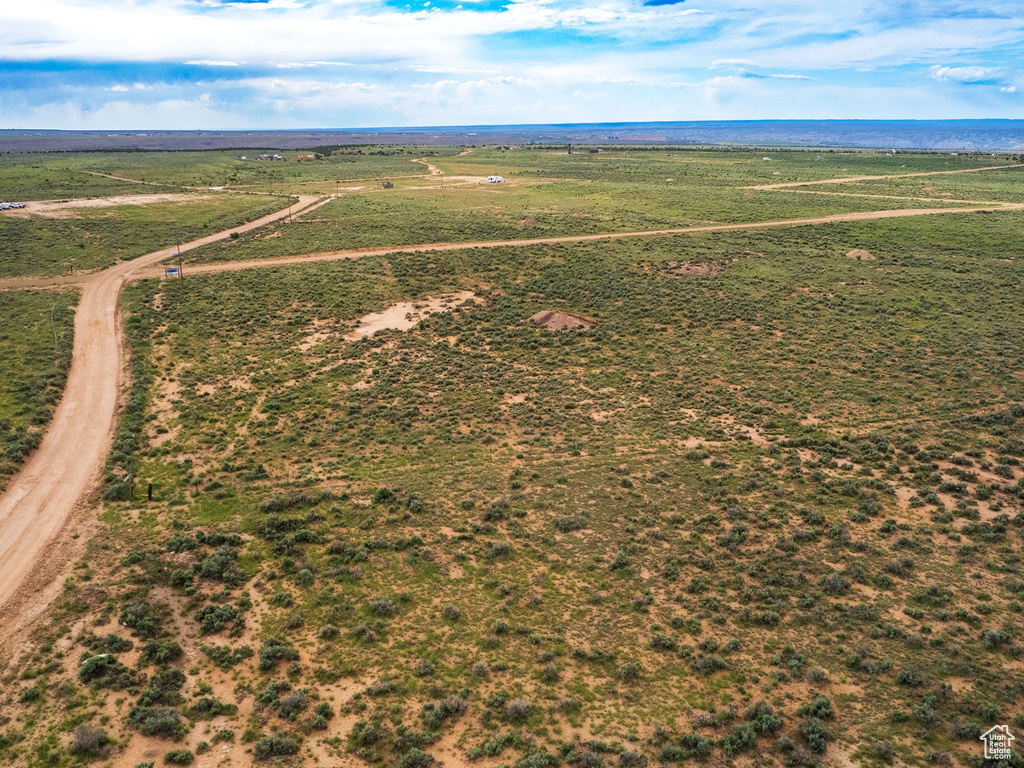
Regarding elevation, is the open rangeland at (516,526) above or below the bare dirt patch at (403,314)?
below

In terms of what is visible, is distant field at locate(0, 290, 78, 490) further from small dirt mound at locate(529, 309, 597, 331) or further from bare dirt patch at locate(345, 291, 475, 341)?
small dirt mound at locate(529, 309, 597, 331)

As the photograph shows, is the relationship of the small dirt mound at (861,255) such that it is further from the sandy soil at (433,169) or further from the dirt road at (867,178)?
the sandy soil at (433,169)

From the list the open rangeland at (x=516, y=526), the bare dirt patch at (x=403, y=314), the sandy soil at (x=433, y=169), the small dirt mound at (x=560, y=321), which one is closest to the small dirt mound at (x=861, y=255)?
the open rangeland at (x=516, y=526)

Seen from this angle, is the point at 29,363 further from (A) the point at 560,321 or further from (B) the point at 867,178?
(B) the point at 867,178

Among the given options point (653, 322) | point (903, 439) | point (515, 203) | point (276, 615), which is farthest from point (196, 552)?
point (515, 203)


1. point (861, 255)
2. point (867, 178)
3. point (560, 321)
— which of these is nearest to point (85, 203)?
point (560, 321)

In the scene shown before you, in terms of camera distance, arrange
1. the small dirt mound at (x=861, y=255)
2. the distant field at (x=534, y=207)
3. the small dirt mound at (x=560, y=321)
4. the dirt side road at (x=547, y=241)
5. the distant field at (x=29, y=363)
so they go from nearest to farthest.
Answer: the distant field at (x=29, y=363) < the small dirt mound at (x=560, y=321) < the dirt side road at (x=547, y=241) < the small dirt mound at (x=861, y=255) < the distant field at (x=534, y=207)

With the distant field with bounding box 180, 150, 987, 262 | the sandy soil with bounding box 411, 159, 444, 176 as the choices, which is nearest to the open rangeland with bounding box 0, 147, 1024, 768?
the distant field with bounding box 180, 150, 987, 262
